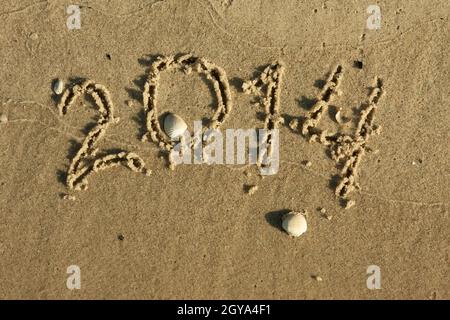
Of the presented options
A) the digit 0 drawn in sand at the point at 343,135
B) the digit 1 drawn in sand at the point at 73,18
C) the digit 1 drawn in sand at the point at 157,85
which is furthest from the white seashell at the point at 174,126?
the digit 1 drawn in sand at the point at 73,18

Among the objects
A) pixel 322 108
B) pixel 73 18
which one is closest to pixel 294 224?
pixel 322 108

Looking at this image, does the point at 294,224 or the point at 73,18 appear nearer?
the point at 294,224

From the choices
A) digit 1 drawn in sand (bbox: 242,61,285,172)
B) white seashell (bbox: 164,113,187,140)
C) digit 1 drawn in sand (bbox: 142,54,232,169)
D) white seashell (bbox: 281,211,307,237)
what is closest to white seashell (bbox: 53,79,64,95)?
digit 1 drawn in sand (bbox: 142,54,232,169)

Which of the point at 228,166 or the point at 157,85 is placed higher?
the point at 157,85

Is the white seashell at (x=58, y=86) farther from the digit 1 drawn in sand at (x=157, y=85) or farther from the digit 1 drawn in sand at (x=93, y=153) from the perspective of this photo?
the digit 1 drawn in sand at (x=157, y=85)

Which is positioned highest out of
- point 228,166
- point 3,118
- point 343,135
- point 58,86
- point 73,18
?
point 73,18

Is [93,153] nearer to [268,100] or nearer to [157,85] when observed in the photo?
[157,85]

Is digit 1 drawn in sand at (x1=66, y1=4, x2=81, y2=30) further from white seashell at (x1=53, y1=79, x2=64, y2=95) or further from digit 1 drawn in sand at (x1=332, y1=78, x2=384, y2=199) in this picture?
digit 1 drawn in sand at (x1=332, y1=78, x2=384, y2=199)
